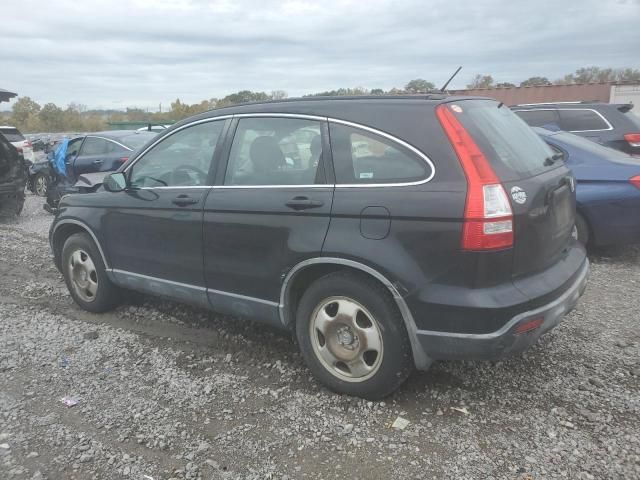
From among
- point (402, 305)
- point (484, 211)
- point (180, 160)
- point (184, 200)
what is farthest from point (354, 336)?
point (180, 160)

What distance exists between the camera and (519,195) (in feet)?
9.07

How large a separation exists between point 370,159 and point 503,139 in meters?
0.80

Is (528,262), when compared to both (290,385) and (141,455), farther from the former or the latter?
(141,455)

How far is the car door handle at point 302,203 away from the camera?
3.14 metres

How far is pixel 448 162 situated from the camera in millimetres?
2791

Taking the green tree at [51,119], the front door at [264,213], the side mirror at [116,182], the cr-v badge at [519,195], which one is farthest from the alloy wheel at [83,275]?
the green tree at [51,119]

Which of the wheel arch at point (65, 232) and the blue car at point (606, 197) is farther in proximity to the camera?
the blue car at point (606, 197)

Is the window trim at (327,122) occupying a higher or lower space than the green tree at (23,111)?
lower

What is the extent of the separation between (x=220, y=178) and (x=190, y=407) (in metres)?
1.53

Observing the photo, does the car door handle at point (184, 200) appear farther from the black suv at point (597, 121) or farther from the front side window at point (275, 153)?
the black suv at point (597, 121)

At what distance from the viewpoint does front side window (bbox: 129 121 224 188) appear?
12.7 ft

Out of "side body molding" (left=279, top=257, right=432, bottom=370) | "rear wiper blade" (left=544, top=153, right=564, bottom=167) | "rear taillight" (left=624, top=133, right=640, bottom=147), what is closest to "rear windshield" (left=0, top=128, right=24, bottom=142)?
"rear taillight" (left=624, top=133, right=640, bottom=147)

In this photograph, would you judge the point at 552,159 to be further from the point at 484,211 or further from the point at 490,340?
the point at 490,340

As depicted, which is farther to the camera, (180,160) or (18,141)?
(18,141)
